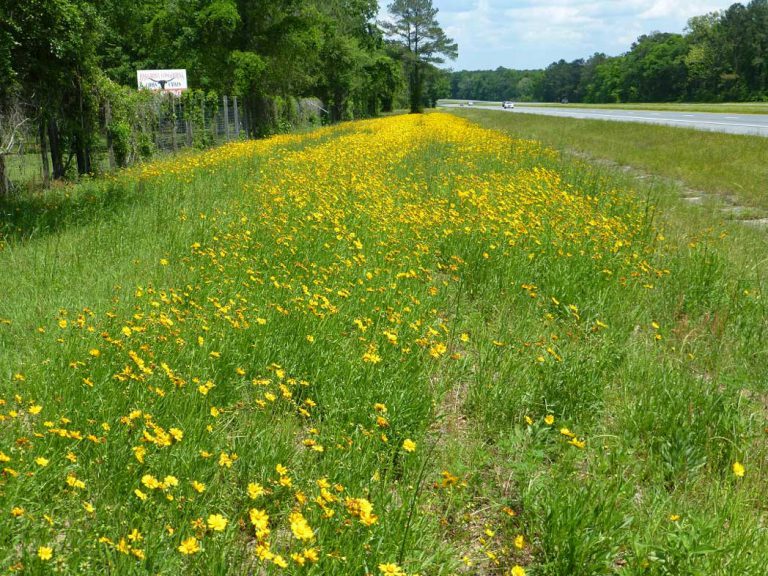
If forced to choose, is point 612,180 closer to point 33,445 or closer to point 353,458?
point 353,458

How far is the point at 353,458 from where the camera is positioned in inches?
102

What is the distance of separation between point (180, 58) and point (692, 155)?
2328 centimetres

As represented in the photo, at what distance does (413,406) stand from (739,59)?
313 ft

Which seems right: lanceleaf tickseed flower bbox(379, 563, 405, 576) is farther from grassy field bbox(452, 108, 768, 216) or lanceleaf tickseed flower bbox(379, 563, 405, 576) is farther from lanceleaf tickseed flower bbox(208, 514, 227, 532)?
grassy field bbox(452, 108, 768, 216)

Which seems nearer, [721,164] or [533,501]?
[533,501]

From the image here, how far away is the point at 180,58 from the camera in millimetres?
Answer: 28891

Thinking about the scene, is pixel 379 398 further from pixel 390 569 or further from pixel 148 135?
pixel 148 135

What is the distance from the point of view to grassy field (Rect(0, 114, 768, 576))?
6.96 ft

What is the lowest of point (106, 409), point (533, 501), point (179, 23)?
point (533, 501)

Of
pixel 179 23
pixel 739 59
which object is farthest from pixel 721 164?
pixel 739 59

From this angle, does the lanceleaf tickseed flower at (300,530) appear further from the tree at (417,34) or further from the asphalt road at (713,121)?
the tree at (417,34)

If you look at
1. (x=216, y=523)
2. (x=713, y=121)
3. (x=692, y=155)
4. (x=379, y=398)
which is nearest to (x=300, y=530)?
(x=216, y=523)

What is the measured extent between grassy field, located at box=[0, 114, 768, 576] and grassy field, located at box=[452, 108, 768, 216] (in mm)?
5845

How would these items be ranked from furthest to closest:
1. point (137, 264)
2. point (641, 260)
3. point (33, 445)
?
1. point (641, 260)
2. point (137, 264)
3. point (33, 445)
